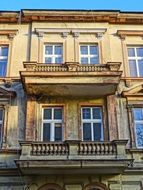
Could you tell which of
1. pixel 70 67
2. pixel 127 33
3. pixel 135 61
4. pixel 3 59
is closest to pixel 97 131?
pixel 70 67

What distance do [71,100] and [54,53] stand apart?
2.72m

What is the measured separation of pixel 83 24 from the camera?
17.6 meters

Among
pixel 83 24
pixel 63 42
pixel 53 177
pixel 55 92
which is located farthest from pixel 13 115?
pixel 83 24

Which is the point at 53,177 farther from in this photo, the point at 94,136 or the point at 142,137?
the point at 142,137

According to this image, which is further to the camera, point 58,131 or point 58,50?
point 58,50

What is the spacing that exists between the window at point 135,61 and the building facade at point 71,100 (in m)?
0.04

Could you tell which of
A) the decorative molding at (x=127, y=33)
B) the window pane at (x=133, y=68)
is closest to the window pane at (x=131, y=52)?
the window pane at (x=133, y=68)

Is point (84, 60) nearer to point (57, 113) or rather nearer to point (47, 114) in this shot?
point (57, 113)

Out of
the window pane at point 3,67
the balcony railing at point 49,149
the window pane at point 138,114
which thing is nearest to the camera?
the balcony railing at point 49,149

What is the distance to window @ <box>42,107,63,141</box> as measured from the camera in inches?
576

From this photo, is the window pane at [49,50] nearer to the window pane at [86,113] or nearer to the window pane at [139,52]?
the window pane at [86,113]

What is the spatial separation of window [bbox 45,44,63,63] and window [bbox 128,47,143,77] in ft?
10.3

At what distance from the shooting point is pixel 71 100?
606 inches

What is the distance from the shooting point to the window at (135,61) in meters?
16.5
